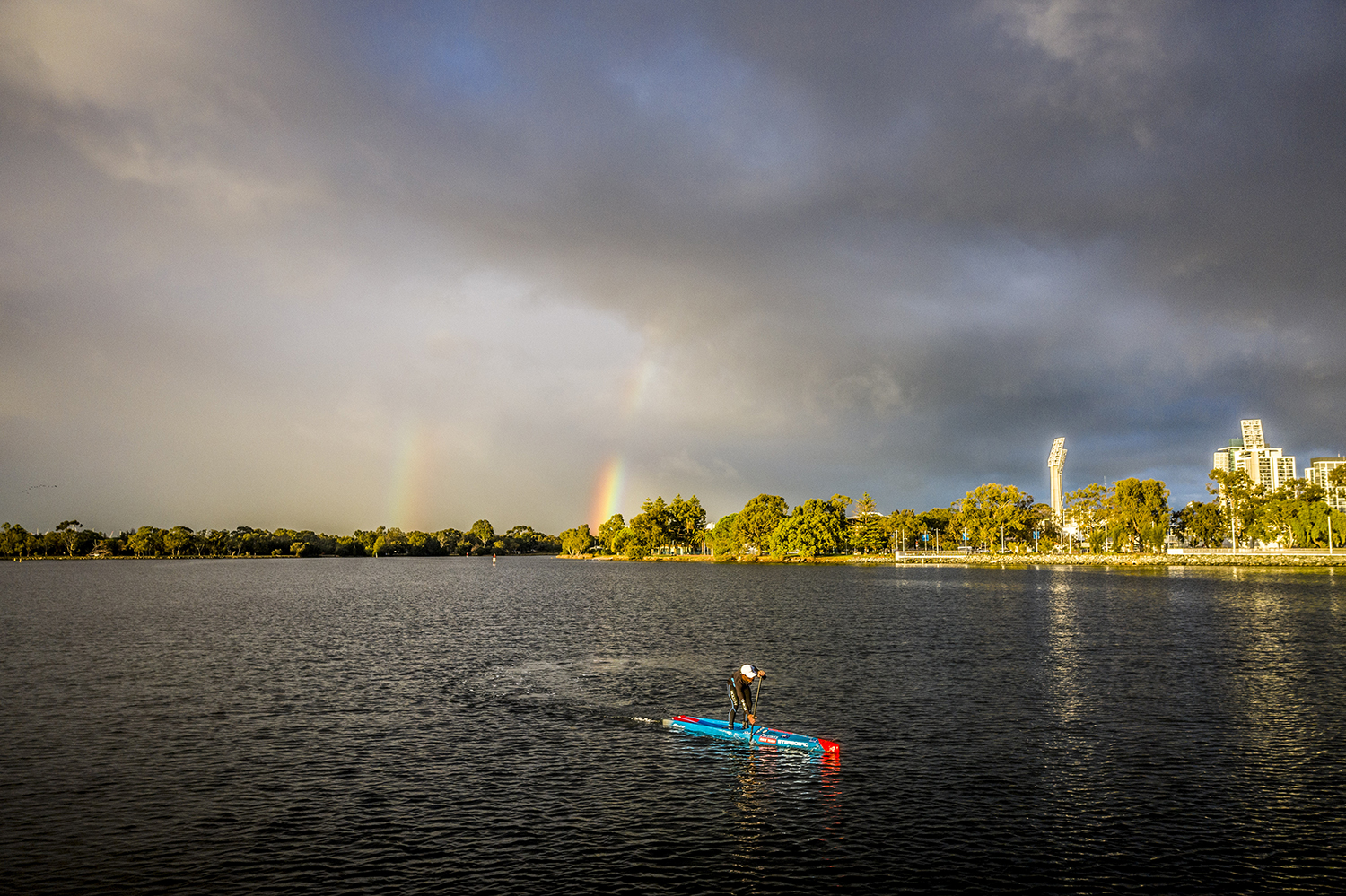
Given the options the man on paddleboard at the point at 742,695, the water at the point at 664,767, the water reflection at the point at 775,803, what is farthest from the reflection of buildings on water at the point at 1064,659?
the water reflection at the point at 775,803

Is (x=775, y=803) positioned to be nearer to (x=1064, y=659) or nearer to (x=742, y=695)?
(x=742, y=695)

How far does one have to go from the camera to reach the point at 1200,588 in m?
130

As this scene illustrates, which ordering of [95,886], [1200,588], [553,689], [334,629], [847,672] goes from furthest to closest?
[1200,588]
[334,629]
[847,672]
[553,689]
[95,886]

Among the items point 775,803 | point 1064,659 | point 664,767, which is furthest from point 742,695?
point 1064,659

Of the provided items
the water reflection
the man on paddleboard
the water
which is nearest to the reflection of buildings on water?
the water

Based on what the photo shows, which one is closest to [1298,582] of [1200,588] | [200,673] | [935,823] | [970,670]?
[1200,588]

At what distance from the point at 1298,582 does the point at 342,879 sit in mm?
163180

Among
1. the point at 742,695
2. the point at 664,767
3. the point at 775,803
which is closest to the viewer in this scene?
the point at 775,803

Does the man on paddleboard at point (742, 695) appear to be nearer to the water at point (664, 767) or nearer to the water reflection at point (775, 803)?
the water at point (664, 767)

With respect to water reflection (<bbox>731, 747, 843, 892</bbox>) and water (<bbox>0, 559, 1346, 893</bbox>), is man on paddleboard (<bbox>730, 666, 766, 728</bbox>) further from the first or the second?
water reflection (<bbox>731, 747, 843, 892</bbox>)

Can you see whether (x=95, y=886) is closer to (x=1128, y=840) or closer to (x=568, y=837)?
(x=568, y=837)

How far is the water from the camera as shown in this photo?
21688mm

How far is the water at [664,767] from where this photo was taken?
21.7m

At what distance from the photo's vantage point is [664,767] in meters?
30.9
